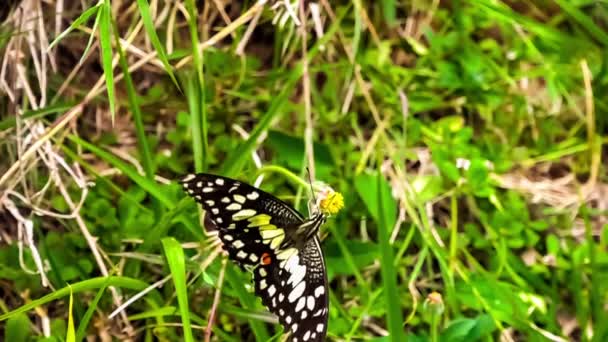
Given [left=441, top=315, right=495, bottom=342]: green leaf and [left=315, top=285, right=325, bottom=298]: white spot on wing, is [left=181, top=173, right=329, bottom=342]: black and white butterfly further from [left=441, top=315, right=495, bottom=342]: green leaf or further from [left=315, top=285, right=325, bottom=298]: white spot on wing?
[left=441, top=315, right=495, bottom=342]: green leaf

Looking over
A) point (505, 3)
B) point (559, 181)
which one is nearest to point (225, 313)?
point (559, 181)

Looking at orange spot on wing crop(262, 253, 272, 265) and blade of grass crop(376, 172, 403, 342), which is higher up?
orange spot on wing crop(262, 253, 272, 265)

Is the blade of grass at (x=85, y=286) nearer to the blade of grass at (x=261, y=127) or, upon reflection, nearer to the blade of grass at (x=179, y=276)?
the blade of grass at (x=179, y=276)

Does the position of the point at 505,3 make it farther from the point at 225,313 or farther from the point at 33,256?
the point at 33,256

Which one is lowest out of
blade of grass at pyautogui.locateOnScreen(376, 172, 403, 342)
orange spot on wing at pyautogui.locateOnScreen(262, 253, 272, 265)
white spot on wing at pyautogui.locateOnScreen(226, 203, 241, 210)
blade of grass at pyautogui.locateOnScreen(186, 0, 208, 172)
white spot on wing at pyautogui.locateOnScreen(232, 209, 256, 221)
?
blade of grass at pyautogui.locateOnScreen(376, 172, 403, 342)

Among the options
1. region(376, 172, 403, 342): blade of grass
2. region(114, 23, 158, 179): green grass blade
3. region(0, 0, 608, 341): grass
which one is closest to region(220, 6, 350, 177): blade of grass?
region(0, 0, 608, 341): grass

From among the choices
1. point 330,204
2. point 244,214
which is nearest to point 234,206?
point 244,214
